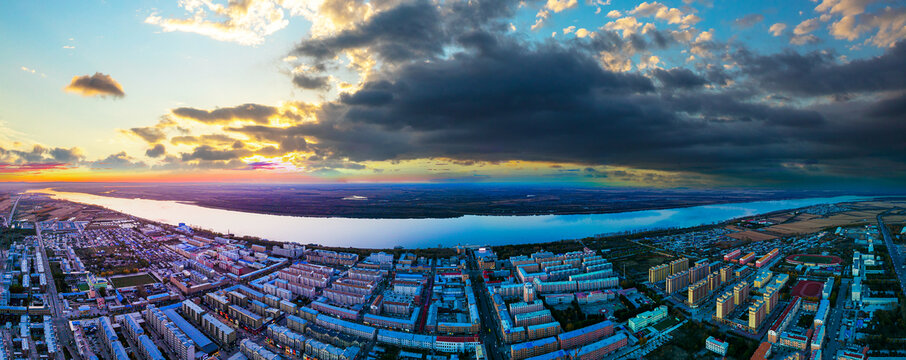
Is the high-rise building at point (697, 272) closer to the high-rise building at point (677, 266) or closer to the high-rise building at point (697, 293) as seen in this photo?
the high-rise building at point (677, 266)

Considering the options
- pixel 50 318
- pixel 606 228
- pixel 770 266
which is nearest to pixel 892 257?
pixel 770 266

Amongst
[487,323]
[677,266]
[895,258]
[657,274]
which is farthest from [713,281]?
[895,258]

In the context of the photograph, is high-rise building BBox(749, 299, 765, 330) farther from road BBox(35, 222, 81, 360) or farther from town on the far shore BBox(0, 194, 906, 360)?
road BBox(35, 222, 81, 360)

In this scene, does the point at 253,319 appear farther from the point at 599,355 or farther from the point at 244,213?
the point at 244,213

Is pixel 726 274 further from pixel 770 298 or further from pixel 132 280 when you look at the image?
pixel 132 280

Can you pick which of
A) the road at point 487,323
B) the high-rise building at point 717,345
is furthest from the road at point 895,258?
the road at point 487,323

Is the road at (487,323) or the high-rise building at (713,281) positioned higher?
the high-rise building at (713,281)

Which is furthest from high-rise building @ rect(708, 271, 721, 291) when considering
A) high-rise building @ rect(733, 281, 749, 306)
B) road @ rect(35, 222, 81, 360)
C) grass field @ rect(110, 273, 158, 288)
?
grass field @ rect(110, 273, 158, 288)
